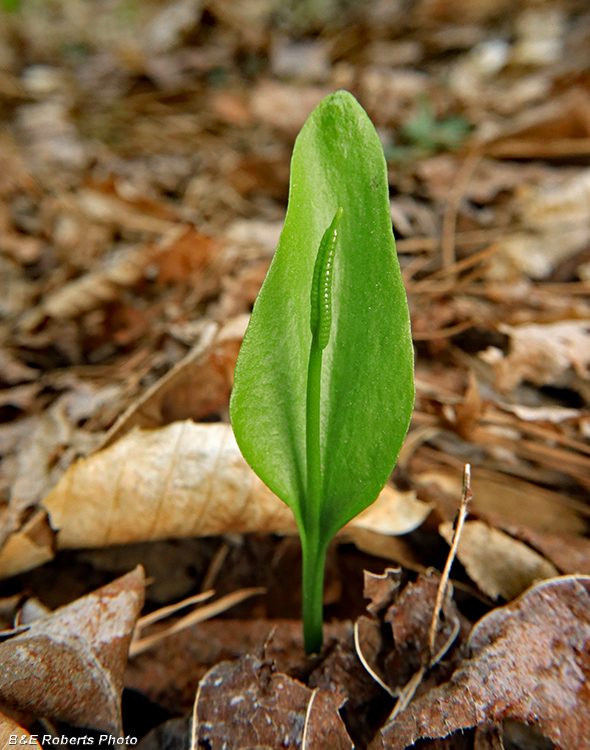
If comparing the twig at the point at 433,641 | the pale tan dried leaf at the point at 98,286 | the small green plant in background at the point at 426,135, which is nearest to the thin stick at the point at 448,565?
the twig at the point at 433,641

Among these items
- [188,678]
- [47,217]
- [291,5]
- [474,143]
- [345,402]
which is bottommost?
[188,678]

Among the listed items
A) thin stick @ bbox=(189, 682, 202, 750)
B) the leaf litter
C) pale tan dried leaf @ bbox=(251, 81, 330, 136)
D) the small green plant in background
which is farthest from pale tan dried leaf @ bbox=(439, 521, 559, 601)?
pale tan dried leaf @ bbox=(251, 81, 330, 136)

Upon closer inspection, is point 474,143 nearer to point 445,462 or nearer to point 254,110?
point 254,110

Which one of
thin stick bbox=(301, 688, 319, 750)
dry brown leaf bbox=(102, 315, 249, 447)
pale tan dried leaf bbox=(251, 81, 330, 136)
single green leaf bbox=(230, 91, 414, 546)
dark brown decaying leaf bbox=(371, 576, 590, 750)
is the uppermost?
pale tan dried leaf bbox=(251, 81, 330, 136)

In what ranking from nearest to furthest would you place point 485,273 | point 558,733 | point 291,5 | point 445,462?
point 558,733, point 445,462, point 485,273, point 291,5

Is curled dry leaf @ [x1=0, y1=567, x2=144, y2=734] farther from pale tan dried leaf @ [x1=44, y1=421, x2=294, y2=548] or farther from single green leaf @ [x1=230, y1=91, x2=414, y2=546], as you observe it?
single green leaf @ [x1=230, y1=91, x2=414, y2=546]

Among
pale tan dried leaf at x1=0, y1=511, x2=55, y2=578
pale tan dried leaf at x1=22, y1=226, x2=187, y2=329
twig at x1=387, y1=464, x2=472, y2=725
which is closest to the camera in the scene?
twig at x1=387, y1=464, x2=472, y2=725

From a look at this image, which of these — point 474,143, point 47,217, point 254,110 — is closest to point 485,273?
point 474,143

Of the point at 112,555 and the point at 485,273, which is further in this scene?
the point at 485,273
